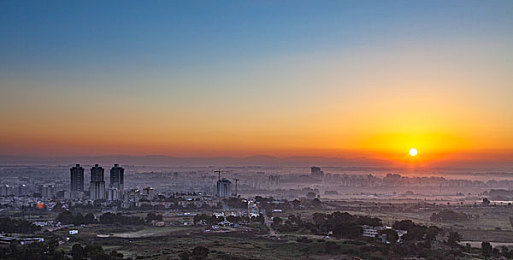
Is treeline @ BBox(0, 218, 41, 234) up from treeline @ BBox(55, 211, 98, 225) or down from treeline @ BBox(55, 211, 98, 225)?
up

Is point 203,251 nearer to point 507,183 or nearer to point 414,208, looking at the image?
point 414,208

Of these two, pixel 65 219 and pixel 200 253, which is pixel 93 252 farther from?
pixel 65 219

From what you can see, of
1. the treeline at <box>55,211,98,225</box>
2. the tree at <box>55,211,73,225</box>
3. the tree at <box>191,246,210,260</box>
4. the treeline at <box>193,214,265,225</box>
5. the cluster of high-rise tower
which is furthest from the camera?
the cluster of high-rise tower

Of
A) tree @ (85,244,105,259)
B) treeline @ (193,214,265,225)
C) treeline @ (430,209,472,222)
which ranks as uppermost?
tree @ (85,244,105,259)

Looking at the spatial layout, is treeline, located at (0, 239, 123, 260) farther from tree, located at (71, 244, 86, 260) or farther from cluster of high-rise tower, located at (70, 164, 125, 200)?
cluster of high-rise tower, located at (70, 164, 125, 200)

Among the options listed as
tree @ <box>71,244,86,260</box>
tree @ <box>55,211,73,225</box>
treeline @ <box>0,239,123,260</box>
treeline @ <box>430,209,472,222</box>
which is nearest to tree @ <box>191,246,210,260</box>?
treeline @ <box>0,239,123,260</box>

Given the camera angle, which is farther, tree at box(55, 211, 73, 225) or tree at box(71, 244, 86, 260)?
tree at box(55, 211, 73, 225)

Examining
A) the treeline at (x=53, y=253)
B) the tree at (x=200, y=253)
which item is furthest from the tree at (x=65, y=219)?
the tree at (x=200, y=253)

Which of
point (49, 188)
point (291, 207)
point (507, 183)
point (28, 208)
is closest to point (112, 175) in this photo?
point (49, 188)
